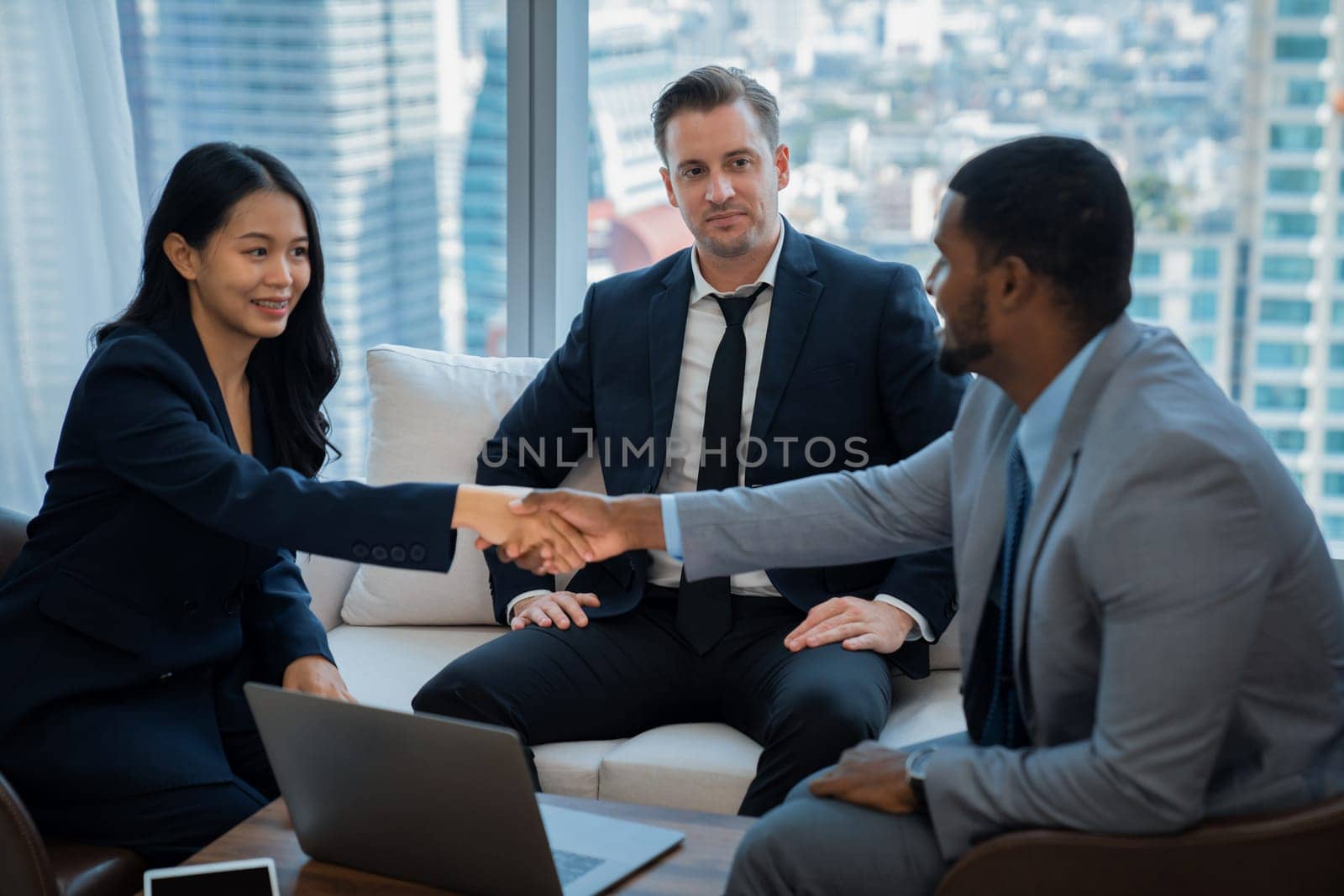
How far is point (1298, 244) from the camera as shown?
301 cm

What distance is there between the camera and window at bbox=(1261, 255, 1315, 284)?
3020 millimetres

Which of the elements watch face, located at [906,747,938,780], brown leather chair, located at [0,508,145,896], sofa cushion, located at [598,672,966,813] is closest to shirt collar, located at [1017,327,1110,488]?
watch face, located at [906,747,938,780]

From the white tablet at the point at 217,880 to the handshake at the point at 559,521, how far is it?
579mm

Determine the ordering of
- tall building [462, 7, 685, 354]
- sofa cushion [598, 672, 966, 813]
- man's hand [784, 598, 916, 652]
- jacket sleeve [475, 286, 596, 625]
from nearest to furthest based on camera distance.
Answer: sofa cushion [598, 672, 966, 813] → man's hand [784, 598, 916, 652] → jacket sleeve [475, 286, 596, 625] → tall building [462, 7, 685, 354]

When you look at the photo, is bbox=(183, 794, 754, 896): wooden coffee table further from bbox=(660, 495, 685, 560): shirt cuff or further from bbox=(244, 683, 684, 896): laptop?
bbox=(660, 495, 685, 560): shirt cuff

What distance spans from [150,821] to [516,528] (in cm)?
67

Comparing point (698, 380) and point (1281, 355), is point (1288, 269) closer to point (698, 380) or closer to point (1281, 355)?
point (1281, 355)

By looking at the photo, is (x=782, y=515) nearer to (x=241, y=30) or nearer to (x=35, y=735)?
(x=35, y=735)

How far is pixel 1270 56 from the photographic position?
2.93 metres

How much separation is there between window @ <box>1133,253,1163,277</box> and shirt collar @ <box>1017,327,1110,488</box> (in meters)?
1.69

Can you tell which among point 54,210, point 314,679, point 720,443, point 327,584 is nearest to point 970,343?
point 720,443

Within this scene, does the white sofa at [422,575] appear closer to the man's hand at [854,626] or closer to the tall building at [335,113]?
the man's hand at [854,626]

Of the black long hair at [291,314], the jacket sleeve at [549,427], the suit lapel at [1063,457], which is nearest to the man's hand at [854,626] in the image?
the jacket sleeve at [549,427]

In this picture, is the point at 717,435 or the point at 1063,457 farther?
the point at 717,435
